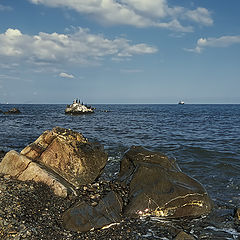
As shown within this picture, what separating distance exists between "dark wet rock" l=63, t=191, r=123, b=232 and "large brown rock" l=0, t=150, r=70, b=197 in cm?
125

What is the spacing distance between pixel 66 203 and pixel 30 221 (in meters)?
1.44

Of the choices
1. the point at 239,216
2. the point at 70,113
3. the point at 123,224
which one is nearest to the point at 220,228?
the point at 239,216

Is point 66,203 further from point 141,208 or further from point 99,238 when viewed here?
point 141,208

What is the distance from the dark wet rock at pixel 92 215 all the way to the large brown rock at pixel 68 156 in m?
2.13

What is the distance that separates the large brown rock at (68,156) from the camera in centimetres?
877

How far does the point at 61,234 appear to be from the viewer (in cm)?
548

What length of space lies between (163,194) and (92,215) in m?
2.66

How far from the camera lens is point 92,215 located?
621 centimetres

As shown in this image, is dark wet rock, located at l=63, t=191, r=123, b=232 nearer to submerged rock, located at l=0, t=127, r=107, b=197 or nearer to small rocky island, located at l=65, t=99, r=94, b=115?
submerged rock, located at l=0, t=127, r=107, b=197

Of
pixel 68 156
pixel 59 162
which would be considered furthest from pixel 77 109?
pixel 59 162

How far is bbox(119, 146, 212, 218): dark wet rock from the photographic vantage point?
278 inches

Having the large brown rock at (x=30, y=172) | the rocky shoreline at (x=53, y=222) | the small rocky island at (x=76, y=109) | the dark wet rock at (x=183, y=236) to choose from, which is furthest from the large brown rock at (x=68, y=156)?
the small rocky island at (x=76, y=109)

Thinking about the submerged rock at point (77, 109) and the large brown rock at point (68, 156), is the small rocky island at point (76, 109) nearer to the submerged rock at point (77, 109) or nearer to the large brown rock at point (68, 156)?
the submerged rock at point (77, 109)

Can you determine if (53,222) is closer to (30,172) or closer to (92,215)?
(92,215)
